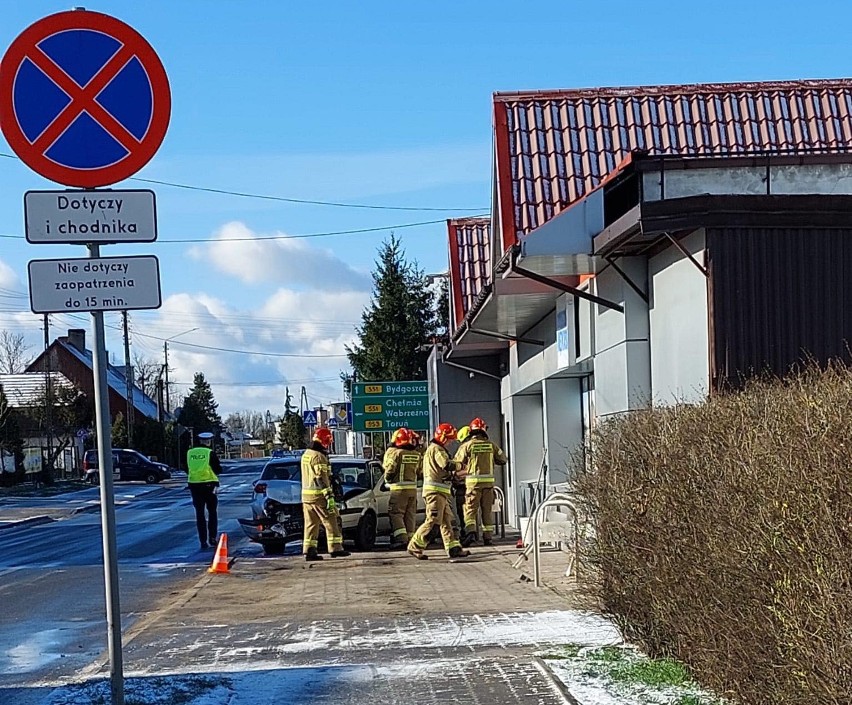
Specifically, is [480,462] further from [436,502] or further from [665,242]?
[665,242]

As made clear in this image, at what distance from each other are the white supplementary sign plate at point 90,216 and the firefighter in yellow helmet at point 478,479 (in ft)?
39.5

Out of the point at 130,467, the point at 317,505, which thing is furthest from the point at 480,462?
the point at 130,467

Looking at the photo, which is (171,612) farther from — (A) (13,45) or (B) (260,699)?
(A) (13,45)

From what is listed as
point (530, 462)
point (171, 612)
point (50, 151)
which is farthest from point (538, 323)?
point (50, 151)

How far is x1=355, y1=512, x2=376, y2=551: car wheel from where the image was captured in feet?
59.1

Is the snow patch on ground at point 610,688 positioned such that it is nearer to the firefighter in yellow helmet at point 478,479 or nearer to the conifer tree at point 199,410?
the firefighter in yellow helmet at point 478,479

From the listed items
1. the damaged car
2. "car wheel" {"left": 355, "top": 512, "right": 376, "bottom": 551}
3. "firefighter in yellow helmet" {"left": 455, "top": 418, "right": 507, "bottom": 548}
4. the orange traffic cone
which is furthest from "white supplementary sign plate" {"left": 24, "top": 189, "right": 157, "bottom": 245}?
"car wheel" {"left": 355, "top": 512, "right": 376, "bottom": 551}

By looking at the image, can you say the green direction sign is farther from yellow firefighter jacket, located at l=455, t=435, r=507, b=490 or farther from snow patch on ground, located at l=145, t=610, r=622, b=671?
snow patch on ground, located at l=145, t=610, r=622, b=671

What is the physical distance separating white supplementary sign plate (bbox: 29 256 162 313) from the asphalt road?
3.87 m

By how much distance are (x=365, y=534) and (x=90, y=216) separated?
518 inches

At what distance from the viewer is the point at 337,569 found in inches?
587

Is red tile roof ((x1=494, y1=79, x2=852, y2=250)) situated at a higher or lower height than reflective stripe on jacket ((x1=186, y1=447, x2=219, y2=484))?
higher

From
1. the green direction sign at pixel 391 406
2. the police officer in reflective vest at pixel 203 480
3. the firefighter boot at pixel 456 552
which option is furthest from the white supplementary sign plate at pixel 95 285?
the green direction sign at pixel 391 406

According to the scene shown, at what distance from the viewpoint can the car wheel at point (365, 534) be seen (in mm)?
18000
